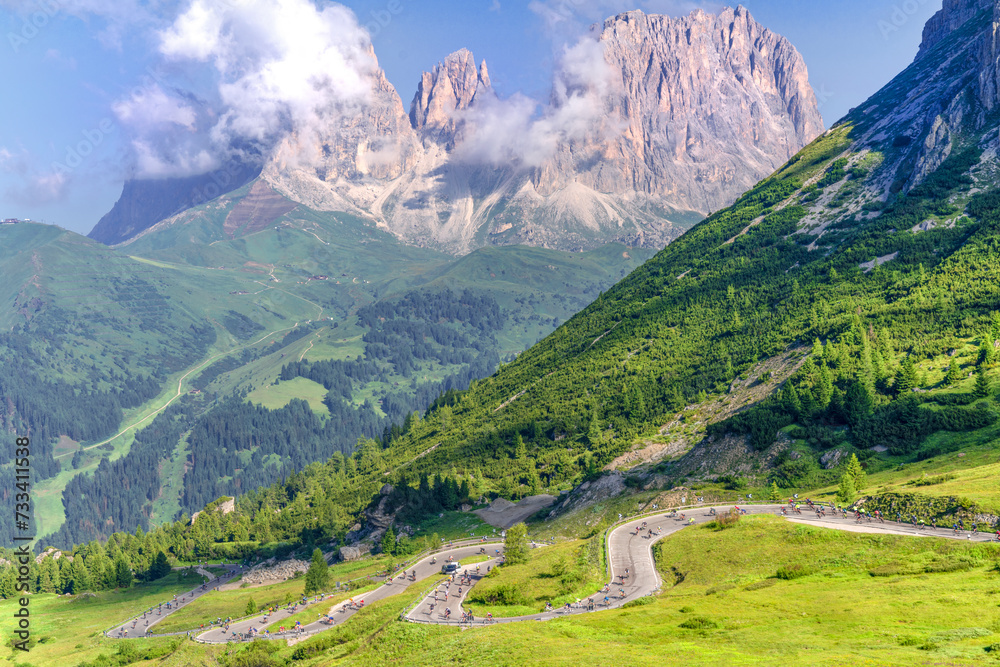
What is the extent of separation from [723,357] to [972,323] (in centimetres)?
5145

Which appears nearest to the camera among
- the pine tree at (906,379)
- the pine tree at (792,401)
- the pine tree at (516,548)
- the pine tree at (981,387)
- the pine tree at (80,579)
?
the pine tree at (516,548)

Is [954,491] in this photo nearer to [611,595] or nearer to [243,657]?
[611,595]

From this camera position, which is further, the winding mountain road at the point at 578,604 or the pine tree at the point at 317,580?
the pine tree at the point at 317,580

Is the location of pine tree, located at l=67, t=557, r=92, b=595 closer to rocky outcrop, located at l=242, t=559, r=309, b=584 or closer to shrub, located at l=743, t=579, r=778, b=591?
rocky outcrop, located at l=242, t=559, r=309, b=584

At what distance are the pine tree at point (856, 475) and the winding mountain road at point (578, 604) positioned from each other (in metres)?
8.23

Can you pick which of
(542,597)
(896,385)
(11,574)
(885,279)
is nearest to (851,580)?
(542,597)

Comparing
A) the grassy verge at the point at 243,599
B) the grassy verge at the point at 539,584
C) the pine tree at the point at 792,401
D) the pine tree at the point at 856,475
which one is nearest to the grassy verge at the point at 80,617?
the grassy verge at the point at 243,599

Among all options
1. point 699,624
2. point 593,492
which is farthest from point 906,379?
point 699,624

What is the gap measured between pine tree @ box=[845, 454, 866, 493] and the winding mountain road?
8231 mm

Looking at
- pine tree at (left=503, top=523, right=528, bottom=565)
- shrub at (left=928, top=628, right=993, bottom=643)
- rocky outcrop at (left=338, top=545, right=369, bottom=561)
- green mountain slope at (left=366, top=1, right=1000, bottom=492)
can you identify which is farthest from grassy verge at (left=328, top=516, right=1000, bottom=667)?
rocky outcrop at (left=338, top=545, right=369, bottom=561)

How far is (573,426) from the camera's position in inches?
6836

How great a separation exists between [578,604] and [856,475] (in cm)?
4346

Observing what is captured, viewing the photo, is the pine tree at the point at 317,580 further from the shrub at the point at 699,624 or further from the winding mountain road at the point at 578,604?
the shrub at the point at 699,624

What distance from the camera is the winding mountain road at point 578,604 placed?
7200 cm
